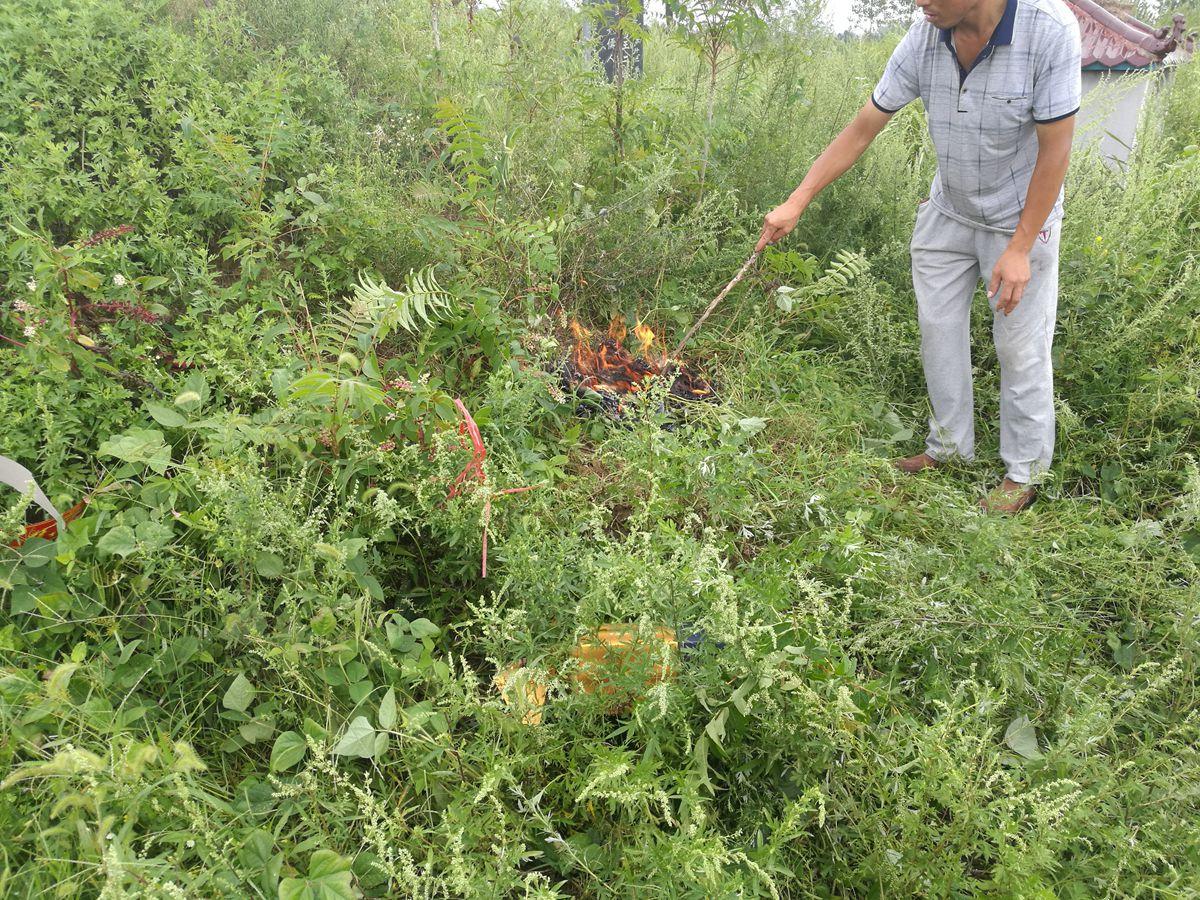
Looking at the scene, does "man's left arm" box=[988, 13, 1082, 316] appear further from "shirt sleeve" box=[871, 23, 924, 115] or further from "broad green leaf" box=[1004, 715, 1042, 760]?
"broad green leaf" box=[1004, 715, 1042, 760]

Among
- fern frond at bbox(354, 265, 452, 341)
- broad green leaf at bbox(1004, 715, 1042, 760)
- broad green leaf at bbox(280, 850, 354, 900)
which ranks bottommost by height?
broad green leaf at bbox(1004, 715, 1042, 760)

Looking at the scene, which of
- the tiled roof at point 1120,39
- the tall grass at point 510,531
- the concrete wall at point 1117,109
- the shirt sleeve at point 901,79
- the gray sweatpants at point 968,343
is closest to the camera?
the tall grass at point 510,531

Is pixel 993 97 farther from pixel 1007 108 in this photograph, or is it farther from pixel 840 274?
pixel 840 274

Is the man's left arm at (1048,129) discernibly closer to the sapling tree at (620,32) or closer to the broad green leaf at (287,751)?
the sapling tree at (620,32)

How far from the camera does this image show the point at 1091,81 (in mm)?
6715

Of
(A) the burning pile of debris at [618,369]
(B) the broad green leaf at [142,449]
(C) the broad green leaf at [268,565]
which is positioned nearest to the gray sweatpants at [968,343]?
(A) the burning pile of debris at [618,369]

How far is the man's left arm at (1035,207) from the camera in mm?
2840

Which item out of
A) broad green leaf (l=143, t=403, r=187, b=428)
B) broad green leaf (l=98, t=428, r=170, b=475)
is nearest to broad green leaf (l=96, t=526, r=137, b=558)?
broad green leaf (l=98, t=428, r=170, b=475)

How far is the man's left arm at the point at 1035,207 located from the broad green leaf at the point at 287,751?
297 centimetres

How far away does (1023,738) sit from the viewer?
226 centimetres

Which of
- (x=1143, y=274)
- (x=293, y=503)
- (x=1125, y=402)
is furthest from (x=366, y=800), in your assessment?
(x=1143, y=274)

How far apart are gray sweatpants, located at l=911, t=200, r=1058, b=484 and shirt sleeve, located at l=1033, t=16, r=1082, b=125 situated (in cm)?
53

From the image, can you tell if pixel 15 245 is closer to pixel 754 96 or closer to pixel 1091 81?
pixel 754 96

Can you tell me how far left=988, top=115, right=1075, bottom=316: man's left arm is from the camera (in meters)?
2.84
